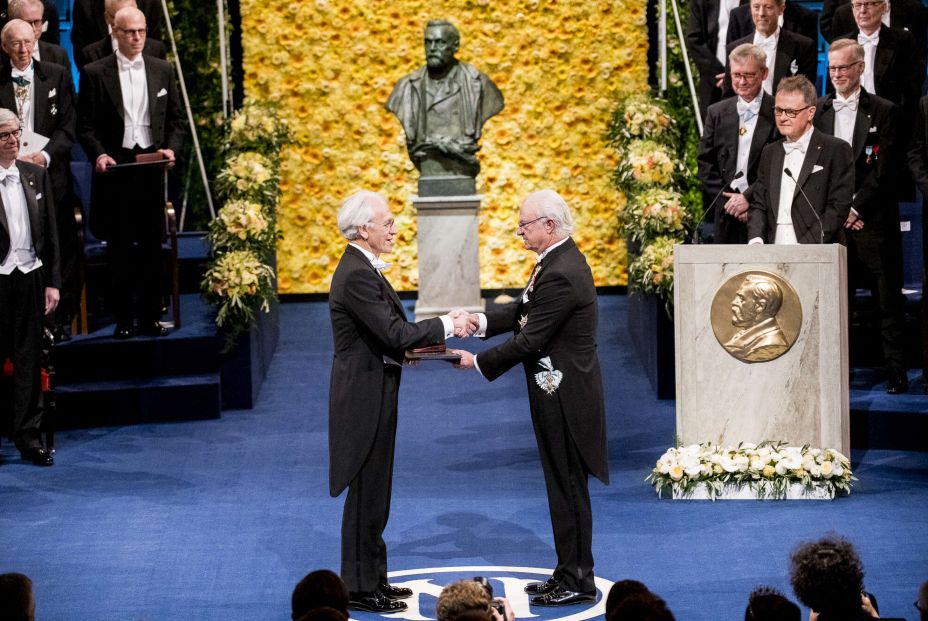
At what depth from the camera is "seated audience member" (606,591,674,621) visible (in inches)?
136

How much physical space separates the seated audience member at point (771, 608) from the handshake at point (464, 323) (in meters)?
2.42

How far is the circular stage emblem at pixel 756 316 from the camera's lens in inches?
283

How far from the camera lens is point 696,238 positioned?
7.17 metres

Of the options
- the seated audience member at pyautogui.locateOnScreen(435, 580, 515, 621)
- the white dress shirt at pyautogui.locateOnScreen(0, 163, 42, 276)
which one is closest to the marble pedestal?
the white dress shirt at pyautogui.locateOnScreen(0, 163, 42, 276)

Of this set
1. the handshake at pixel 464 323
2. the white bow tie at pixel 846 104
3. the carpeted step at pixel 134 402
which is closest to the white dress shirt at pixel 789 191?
the white bow tie at pixel 846 104

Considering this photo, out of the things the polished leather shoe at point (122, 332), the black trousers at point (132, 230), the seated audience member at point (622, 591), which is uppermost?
the black trousers at point (132, 230)

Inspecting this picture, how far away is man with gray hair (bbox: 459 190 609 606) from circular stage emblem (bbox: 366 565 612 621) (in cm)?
6

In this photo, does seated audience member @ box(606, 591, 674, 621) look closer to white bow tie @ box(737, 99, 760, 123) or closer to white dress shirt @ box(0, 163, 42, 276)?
white dress shirt @ box(0, 163, 42, 276)

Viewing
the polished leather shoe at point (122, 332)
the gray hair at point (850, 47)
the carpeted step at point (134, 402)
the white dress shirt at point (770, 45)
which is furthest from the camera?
the polished leather shoe at point (122, 332)

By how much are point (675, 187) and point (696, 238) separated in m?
2.94

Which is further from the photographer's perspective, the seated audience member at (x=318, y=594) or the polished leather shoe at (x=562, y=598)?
the polished leather shoe at (x=562, y=598)

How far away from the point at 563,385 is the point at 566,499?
422mm

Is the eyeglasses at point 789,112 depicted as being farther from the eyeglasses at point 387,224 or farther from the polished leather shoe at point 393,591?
the polished leather shoe at point 393,591

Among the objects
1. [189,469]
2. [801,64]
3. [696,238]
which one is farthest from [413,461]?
[801,64]
